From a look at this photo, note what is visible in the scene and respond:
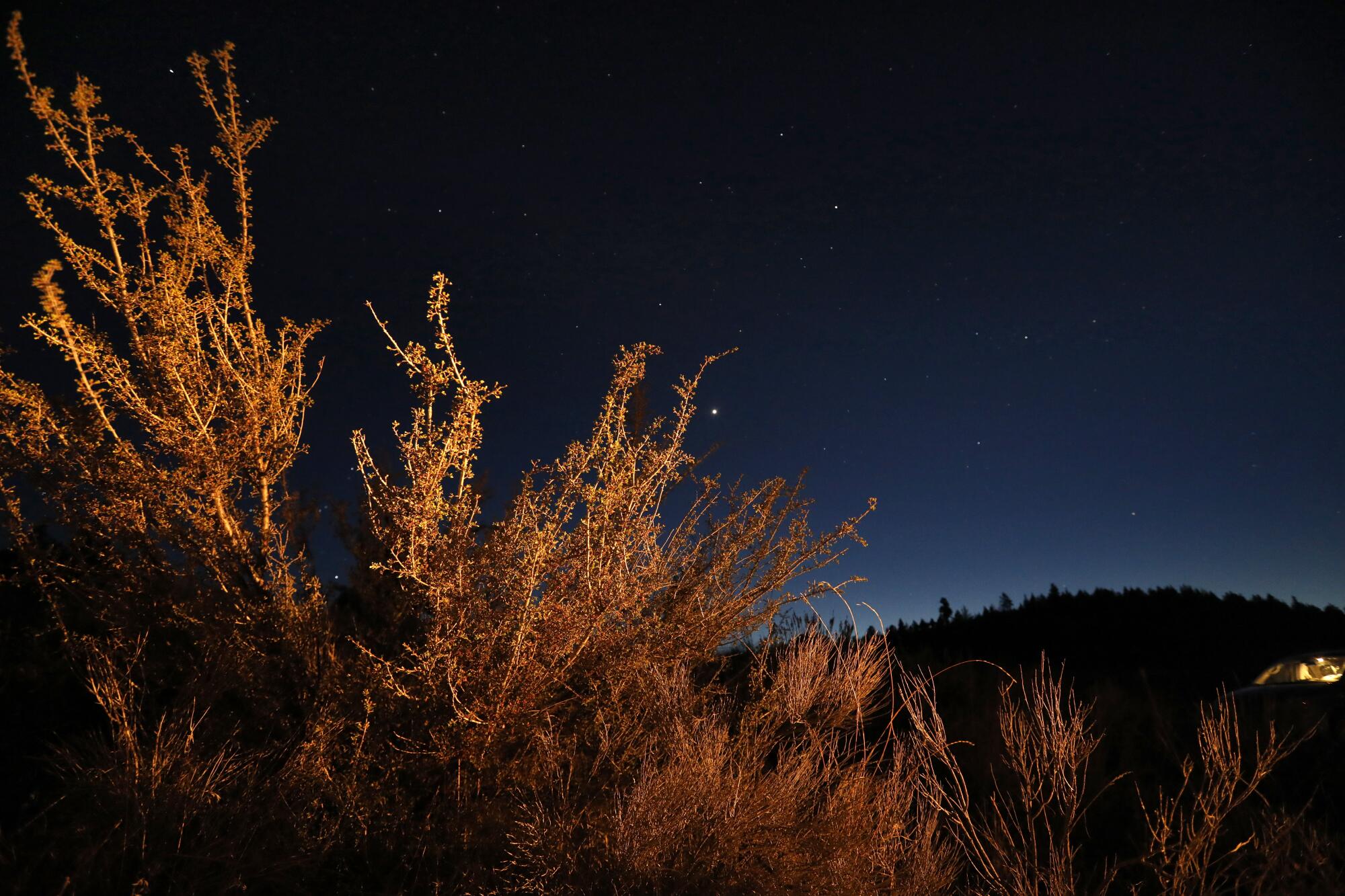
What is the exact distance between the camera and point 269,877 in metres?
2.63

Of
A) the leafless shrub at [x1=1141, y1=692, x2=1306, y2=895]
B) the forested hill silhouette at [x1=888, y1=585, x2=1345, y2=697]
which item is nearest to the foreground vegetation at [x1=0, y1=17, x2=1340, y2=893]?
the leafless shrub at [x1=1141, y1=692, x2=1306, y2=895]

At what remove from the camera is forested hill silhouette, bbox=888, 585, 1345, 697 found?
966 centimetres

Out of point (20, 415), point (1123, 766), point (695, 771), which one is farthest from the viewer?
point (1123, 766)

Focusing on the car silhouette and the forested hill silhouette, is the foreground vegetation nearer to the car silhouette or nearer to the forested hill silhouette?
the car silhouette

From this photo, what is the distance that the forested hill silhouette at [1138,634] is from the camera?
9.66 metres

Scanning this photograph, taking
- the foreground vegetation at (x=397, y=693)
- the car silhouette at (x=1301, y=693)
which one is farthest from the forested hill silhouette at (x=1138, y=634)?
the foreground vegetation at (x=397, y=693)

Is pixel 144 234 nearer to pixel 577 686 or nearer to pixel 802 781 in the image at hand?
pixel 577 686

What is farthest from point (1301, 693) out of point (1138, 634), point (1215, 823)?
point (1138, 634)

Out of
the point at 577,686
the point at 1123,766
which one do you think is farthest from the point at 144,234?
the point at 1123,766

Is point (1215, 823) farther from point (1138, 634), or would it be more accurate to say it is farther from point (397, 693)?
point (1138, 634)

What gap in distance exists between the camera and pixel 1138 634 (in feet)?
36.6

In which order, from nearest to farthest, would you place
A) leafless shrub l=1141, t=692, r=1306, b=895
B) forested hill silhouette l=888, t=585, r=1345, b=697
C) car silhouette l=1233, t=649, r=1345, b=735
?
leafless shrub l=1141, t=692, r=1306, b=895
car silhouette l=1233, t=649, r=1345, b=735
forested hill silhouette l=888, t=585, r=1345, b=697

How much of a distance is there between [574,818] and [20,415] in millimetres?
3079

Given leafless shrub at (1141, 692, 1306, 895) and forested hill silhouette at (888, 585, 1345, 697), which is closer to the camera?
leafless shrub at (1141, 692, 1306, 895)
